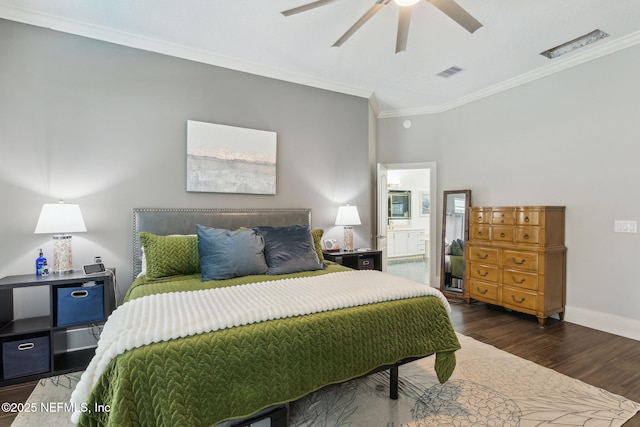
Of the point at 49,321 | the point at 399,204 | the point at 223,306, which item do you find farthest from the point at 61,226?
the point at 399,204

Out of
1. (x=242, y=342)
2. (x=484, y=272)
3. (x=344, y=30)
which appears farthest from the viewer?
(x=484, y=272)

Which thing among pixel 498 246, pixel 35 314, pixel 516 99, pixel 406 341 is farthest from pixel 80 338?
pixel 516 99

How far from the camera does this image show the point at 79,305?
2.50 metres

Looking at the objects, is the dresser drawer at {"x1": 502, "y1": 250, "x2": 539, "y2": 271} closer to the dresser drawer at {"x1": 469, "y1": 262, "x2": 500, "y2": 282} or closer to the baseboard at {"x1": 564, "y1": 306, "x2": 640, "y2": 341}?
the dresser drawer at {"x1": 469, "y1": 262, "x2": 500, "y2": 282}

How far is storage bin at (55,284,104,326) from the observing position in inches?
96.5

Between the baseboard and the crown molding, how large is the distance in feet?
9.31

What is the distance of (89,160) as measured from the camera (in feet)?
9.72

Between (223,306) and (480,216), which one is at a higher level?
(480,216)

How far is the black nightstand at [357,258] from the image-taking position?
381 cm

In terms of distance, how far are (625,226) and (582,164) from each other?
0.79 metres

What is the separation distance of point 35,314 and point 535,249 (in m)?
5.12

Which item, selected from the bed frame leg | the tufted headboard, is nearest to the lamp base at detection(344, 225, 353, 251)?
the tufted headboard

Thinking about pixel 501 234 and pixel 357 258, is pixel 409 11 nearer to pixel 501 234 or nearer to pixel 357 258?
pixel 357 258

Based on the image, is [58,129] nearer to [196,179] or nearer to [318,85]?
[196,179]
